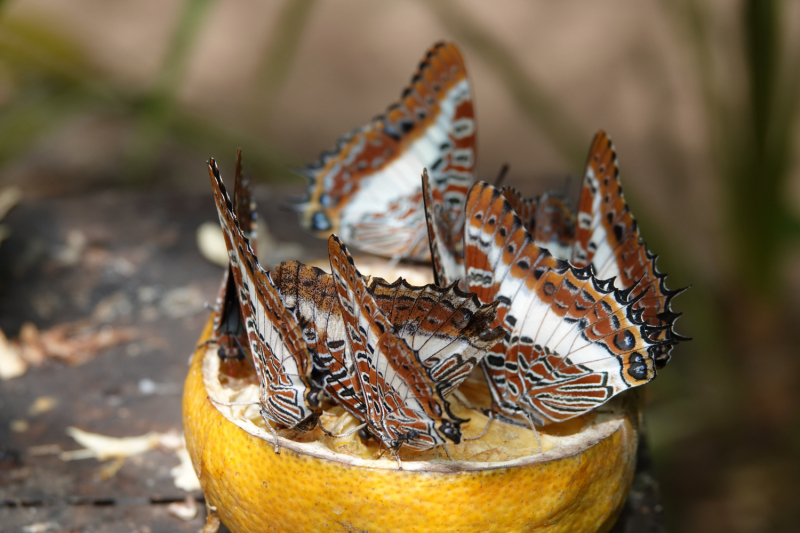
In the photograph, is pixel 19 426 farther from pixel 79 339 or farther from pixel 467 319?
pixel 467 319

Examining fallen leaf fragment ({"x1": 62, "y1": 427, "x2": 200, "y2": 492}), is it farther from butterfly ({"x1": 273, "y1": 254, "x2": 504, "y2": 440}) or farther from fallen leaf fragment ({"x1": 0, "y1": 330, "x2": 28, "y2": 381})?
butterfly ({"x1": 273, "y1": 254, "x2": 504, "y2": 440})

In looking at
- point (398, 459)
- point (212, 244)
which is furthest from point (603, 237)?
point (212, 244)

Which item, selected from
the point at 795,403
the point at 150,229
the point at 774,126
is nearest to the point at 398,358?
the point at 150,229

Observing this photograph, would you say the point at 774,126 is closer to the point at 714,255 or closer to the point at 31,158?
the point at 714,255

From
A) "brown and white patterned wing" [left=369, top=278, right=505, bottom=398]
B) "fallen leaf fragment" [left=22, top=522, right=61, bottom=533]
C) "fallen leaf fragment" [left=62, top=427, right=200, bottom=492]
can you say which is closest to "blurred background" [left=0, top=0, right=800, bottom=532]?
"fallen leaf fragment" [left=62, top=427, right=200, bottom=492]

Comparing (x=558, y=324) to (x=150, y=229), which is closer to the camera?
(x=558, y=324)

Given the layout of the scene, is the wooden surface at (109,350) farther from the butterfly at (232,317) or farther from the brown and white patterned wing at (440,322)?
the brown and white patterned wing at (440,322)
